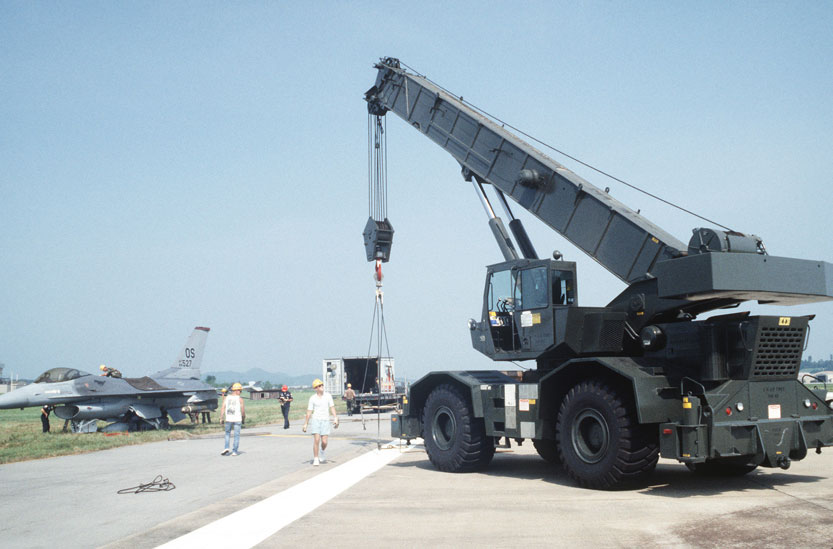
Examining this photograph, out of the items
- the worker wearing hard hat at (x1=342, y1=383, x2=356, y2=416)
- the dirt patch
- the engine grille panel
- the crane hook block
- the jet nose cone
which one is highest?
the crane hook block

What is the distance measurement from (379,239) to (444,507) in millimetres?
9149

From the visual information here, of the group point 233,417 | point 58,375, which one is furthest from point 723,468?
point 58,375

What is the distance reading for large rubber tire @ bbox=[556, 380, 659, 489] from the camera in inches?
354

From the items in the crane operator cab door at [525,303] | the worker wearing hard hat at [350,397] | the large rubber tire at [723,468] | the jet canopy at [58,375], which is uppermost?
the crane operator cab door at [525,303]

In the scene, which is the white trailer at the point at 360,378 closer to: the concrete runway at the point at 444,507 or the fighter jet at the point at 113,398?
the fighter jet at the point at 113,398

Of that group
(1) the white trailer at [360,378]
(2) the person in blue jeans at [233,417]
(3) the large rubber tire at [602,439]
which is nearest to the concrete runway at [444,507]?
(3) the large rubber tire at [602,439]

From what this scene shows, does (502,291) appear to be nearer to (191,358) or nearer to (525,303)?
(525,303)

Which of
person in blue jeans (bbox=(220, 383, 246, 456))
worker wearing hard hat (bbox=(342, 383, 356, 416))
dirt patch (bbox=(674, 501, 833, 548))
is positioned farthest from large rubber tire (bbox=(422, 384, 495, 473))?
worker wearing hard hat (bbox=(342, 383, 356, 416))

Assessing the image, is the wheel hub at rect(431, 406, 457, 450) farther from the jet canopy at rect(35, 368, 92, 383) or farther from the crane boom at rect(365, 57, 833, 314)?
the jet canopy at rect(35, 368, 92, 383)

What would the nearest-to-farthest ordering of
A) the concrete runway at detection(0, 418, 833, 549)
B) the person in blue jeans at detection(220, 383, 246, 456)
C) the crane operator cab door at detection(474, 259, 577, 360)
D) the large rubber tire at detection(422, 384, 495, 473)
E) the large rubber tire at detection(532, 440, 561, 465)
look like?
the concrete runway at detection(0, 418, 833, 549)
the crane operator cab door at detection(474, 259, 577, 360)
the large rubber tire at detection(422, 384, 495, 473)
the large rubber tire at detection(532, 440, 561, 465)
the person in blue jeans at detection(220, 383, 246, 456)

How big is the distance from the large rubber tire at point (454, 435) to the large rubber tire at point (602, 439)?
1.96 meters

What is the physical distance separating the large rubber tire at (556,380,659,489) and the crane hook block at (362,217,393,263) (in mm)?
7567

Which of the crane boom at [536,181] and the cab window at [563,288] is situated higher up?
the crane boom at [536,181]

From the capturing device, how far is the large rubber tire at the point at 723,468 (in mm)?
10375
